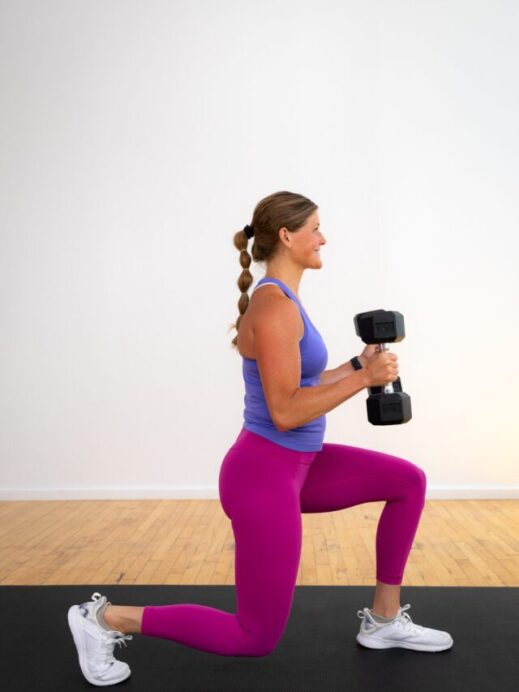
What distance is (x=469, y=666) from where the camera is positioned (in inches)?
81.2

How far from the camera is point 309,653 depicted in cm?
216

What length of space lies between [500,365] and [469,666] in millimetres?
2424

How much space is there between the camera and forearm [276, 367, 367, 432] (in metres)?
1.80

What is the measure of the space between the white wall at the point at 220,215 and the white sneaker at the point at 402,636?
215cm

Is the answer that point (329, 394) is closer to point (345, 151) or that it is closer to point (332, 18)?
point (345, 151)

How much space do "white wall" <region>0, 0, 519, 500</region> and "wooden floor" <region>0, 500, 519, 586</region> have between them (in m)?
0.28

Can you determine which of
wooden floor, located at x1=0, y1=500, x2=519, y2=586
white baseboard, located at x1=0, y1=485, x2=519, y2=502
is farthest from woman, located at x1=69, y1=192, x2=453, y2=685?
white baseboard, located at x1=0, y1=485, x2=519, y2=502

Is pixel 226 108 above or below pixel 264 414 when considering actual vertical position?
above

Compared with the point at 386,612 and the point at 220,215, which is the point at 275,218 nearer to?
the point at 386,612

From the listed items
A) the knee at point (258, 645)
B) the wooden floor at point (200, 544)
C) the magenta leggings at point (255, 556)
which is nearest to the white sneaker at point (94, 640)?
the magenta leggings at point (255, 556)

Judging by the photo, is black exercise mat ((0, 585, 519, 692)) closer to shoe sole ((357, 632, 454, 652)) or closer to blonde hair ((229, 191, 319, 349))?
shoe sole ((357, 632, 454, 652))

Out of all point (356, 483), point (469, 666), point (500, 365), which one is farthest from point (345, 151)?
point (469, 666)

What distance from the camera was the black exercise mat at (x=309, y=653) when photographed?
1982 millimetres

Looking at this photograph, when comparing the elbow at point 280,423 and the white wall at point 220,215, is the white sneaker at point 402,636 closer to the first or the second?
the elbow at point 280,423
